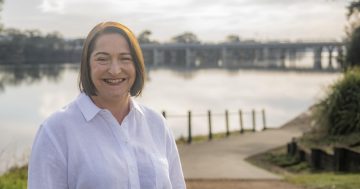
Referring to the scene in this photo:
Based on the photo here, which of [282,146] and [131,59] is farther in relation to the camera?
[282,146]

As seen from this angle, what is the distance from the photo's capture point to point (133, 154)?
1.90 m

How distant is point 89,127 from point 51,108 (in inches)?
1130

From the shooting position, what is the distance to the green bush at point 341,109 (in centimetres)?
1209

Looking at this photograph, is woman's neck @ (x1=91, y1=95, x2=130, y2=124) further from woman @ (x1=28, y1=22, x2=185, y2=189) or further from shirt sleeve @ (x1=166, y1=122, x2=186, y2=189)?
shirt sleeve @ (x1=166, y1=122, x2=186, y2=189)

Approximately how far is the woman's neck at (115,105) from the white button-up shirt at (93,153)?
1.0 inches

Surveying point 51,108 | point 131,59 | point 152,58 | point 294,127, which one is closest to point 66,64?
point 152,58

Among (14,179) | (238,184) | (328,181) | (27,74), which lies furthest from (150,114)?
(27,74)

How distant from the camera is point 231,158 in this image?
11.1 m

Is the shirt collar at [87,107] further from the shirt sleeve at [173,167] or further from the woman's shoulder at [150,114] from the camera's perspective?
the shirt sleeve at [173,167]

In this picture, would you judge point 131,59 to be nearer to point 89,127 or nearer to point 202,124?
point 89,127

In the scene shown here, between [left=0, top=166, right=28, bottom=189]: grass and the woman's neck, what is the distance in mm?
4855

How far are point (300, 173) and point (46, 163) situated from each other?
8756mm

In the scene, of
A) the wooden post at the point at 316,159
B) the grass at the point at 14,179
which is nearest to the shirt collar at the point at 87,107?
the grass at the point at 14,179

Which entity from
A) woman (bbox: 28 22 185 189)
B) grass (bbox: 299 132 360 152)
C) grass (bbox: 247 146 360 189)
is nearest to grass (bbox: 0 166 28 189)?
grass (bbox: 247 146 360 189)
